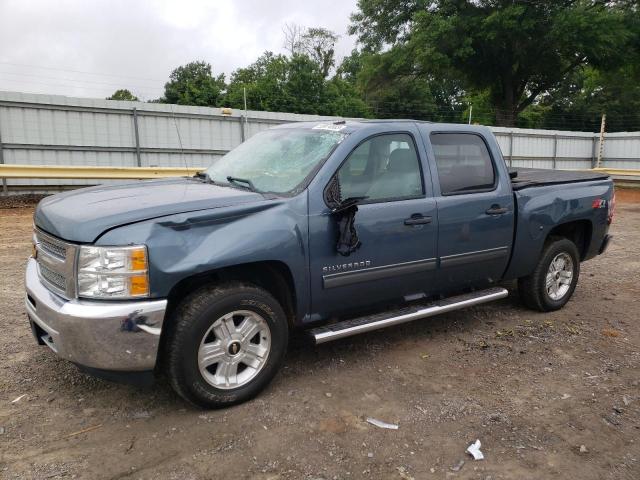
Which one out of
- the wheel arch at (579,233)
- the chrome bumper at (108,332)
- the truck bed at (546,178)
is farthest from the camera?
the wheel arch at (579,233)

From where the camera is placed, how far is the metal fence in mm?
12883

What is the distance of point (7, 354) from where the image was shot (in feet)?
13.4

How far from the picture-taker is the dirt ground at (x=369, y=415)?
2.82 metres

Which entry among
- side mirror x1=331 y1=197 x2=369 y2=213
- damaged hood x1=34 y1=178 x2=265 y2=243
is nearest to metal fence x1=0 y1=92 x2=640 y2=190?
damaged hood x1=34 y1=178 x2=265 y2=243

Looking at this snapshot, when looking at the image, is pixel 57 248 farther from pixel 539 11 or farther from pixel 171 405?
pixel 539 11

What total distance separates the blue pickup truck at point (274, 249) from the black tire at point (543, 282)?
193 mm

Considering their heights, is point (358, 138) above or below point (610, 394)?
above

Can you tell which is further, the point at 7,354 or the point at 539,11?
the point at 539,11

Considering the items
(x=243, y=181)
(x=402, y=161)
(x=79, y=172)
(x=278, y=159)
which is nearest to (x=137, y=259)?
(x=243, y=181)

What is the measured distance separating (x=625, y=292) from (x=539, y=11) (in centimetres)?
2542

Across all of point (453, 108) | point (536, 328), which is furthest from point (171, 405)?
point (453, 108)

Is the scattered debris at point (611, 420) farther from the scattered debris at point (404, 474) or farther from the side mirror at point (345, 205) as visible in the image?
the side mirror at point (345, 205)

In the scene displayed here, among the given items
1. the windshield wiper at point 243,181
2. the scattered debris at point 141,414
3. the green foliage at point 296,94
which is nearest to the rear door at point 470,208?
the windshield wiper at point 243,181

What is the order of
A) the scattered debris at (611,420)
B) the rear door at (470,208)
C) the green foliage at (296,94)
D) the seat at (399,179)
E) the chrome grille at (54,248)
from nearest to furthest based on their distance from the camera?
the chrome grille at (54,248)
the scattered debris at (611,420)
the seat at (399,179)
the rear door at (470,208)
the green foliage at (296,94)
